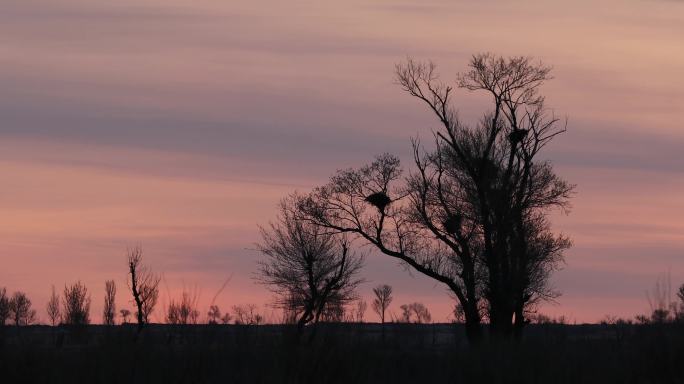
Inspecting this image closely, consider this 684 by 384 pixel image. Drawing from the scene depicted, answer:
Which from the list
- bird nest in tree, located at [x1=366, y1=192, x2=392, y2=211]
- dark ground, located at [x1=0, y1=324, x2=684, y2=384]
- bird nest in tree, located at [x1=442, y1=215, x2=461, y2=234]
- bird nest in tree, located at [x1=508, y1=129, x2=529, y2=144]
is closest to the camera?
dark ground, located at [x1=0, y1=324, x2=684, y2=384]

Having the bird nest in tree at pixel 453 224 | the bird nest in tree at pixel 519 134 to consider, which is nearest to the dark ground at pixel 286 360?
the bird nest in tree at pixel 453 224

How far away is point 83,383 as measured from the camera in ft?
72.0

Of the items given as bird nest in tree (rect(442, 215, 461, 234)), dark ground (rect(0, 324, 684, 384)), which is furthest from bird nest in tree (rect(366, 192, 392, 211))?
dark ground (rect(0, 324, 684, 384))

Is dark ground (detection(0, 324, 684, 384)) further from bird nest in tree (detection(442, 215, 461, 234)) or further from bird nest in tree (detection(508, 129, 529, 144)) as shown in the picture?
bird nest in tree (detection(508, 129, 529, 144))

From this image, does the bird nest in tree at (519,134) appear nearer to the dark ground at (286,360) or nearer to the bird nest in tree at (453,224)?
the bird nest in tree at (453,224)

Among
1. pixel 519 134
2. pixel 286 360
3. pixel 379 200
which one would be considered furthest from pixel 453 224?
pixel 286 360

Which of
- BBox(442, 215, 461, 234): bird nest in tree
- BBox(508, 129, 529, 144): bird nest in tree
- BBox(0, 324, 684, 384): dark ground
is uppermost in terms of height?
BBox(508, 129, 529, 144): bird nest in tree

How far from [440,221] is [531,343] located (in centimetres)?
2505

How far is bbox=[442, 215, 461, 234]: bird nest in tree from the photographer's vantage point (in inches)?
2071

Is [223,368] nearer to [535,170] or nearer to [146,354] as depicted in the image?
[146,354]

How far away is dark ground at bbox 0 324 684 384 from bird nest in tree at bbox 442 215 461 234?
2438 centimetres

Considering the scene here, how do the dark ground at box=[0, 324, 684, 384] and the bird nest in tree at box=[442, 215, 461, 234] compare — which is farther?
the bird nest in tree at box=[442, 215, 461, 234]

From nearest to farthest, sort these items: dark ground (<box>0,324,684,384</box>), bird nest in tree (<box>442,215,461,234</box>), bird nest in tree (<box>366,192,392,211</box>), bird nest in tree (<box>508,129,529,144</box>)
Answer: dark ground (<box>0,324,684,384</box>) < bird nest in tree (<box>442,215,461,234</box>) < bird nest in tree (<box>508,129,529,144</box>) < bird nest in tree (<box>366,192,392,211</box>)

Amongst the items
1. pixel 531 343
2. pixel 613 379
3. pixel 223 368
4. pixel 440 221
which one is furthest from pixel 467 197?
pixel 223 368
